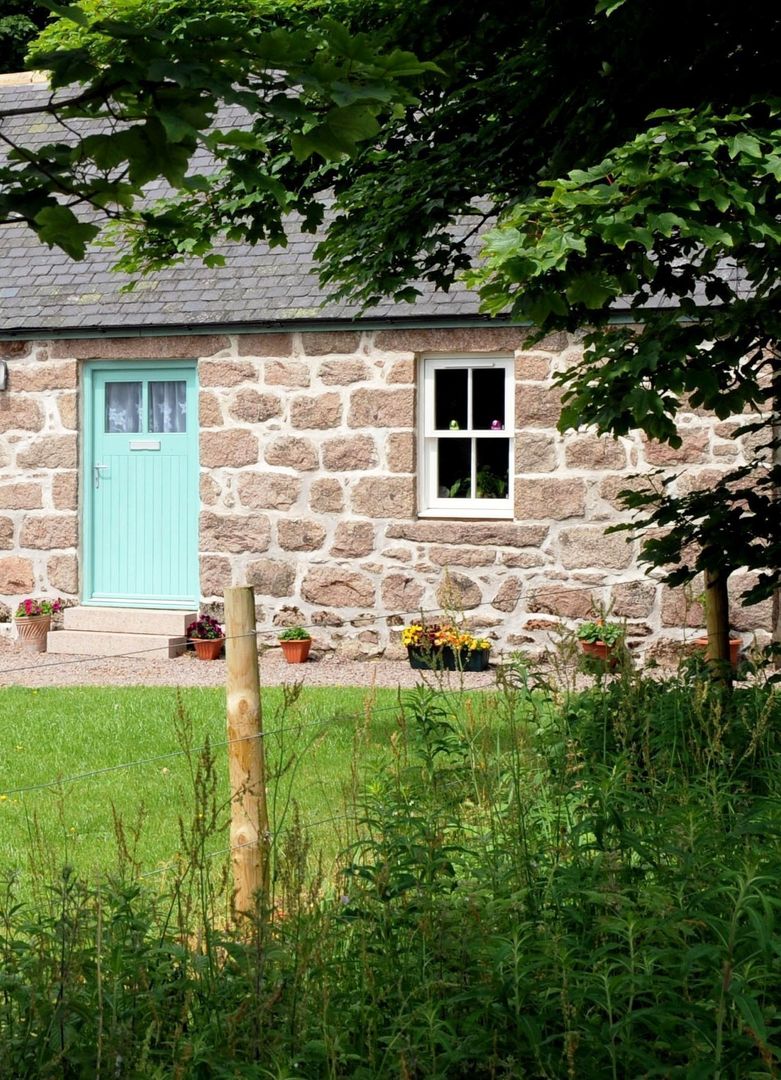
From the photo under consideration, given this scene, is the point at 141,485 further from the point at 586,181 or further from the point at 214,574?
the point at 586,181

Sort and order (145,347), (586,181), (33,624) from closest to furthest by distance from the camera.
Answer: (586,181) → (145,347) → (33,624)

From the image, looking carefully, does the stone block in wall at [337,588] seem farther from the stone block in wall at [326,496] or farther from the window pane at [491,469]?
the window pane at [491,469]

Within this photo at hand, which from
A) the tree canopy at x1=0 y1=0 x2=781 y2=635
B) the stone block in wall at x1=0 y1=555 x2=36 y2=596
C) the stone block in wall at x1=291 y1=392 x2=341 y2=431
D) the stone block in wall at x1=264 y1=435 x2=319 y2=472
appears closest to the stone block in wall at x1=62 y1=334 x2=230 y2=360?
the stone block in wall at x1=291 y1=392 x2=341 y2=431

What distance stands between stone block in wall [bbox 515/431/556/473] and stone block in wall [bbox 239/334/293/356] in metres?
2.27

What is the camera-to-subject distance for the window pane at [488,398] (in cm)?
1261

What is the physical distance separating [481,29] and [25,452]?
8.31 m

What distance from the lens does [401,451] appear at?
12602 mm

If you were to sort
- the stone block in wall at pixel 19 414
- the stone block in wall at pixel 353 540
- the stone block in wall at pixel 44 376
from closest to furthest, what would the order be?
1. the stone block in wall at pixel 353 540
2. the stone block in wall at pixel 44 376
3. the stone block in wall at pixel 19 414

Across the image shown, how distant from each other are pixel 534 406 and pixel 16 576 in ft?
17.6

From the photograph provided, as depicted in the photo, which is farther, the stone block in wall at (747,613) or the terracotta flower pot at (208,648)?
the terracotta flower pot at (208,648)

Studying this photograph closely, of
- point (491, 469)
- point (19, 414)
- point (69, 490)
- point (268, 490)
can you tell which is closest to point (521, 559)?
point (491, 469)

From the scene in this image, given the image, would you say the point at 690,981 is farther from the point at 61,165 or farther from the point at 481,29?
the point at 481,29

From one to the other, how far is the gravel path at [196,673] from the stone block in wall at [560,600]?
715 millimetres

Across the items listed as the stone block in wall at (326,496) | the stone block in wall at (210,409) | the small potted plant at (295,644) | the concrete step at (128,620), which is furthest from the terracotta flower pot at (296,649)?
the stone block in wall at (210,409)
